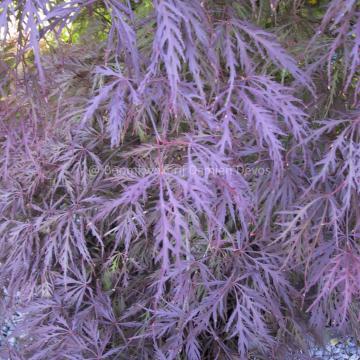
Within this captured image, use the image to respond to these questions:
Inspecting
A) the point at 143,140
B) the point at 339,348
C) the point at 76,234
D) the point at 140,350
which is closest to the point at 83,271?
the point at 76,234

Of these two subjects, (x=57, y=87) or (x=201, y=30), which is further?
(x=57, y=87)

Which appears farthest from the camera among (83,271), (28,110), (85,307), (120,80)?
(85,307)

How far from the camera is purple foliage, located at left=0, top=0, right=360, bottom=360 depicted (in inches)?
46.7

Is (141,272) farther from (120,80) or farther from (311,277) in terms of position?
(120,80)

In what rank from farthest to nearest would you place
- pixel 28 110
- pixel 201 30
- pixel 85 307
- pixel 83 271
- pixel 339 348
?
pixel 339 348 < pixel 85 307 < pixel 83 271 < pixel 28 110 < pixel 201 30

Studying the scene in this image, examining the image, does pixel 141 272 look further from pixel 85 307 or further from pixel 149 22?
pixel 149 22

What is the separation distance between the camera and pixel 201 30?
1069 millimetres

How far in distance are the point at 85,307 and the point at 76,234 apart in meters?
0.35

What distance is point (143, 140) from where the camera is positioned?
57.2 inches

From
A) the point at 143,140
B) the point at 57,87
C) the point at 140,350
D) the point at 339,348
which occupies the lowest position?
the point at 339,348

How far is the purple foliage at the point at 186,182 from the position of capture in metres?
1.19

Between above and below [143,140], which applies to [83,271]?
below

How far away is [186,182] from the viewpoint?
1150 millimetres

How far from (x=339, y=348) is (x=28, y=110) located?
5.24 ft
